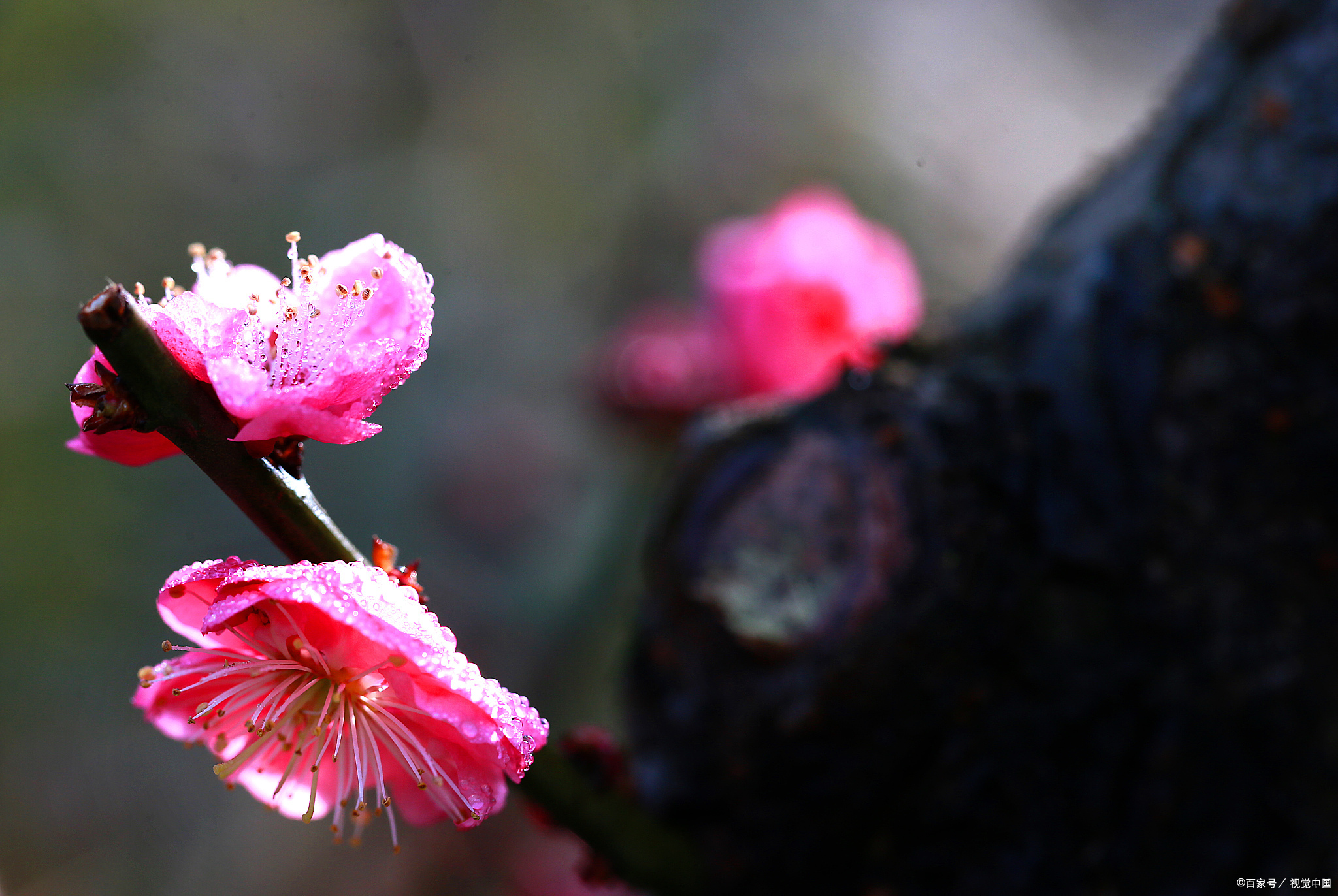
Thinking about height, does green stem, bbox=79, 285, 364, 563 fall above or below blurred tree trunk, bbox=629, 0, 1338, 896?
below

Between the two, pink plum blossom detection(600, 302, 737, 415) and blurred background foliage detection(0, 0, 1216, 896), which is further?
blurred background foliage detection(0, 0, 1216, 896)

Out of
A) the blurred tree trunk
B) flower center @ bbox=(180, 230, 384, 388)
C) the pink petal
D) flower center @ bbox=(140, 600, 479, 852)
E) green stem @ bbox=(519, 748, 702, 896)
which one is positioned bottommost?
flower center @ bbox=(140, 600, 479, 852)

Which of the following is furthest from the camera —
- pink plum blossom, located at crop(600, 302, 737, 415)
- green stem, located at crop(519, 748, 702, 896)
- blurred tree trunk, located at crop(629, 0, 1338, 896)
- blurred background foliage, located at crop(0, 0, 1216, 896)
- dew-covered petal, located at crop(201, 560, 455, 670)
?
blurred background foliage, located at crop(0, 0, 1216, 896)

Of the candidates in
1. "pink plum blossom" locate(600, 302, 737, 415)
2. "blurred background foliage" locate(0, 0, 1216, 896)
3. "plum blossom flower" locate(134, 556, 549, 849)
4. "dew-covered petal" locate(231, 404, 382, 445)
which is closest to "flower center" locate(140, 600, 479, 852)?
"plum blossom flower" locate(134, 556, 549, 849)

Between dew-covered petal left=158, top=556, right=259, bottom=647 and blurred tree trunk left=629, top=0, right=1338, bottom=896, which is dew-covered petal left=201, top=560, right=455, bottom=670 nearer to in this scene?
dew-covered petal left=158, top=556, right=259, bottom=647

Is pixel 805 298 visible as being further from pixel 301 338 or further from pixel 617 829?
pixel 301 338

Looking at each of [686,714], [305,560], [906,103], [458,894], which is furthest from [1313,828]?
[906,103]
